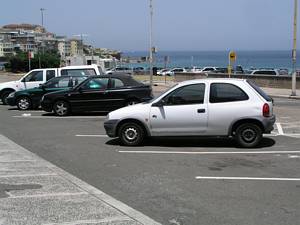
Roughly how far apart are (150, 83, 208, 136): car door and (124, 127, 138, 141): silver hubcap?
1.45ft

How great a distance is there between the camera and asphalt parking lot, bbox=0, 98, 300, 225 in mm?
6578

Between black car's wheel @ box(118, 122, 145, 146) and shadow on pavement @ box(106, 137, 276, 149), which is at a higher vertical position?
black car's wheel @ box(118, 122, 145, 146)

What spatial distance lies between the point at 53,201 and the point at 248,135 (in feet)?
18.7

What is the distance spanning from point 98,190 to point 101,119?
1062cm

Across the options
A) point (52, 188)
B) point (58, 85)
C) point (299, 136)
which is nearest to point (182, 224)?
point (52, 188)

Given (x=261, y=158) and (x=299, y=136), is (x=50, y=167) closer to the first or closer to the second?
(x=261, y=158)

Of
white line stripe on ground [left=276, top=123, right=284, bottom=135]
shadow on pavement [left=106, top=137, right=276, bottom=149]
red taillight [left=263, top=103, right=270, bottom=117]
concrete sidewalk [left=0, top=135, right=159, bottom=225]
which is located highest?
red taillight [left=263, top=103, right=270, bottom=117]

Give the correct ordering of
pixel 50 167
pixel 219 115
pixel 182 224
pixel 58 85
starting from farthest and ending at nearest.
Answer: pixel 58 85
pixel 219 115
pixel 50 167
pixel 182 224

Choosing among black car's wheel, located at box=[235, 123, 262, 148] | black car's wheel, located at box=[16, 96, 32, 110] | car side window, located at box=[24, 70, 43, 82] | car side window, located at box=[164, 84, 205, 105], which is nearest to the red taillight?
black car's wheel, located at box=[235, 123, 262, 148]

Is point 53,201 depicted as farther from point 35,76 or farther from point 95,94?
point 35,76

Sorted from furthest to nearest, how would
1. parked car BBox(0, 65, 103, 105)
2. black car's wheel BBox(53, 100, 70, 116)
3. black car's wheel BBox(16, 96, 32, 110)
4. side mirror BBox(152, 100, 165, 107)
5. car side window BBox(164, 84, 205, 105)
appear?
1. parked car BBox(0, 65, 103, 105)
2. black car's wheel BBox(16, 96, 32, 110)
3. black car's wheel BBox(53, 100, 70, 116)
4. side mirror BBox(152, 100, 165, 107)
5. car side window BBox(164, 84, 205, 105)

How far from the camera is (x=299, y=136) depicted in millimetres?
13336

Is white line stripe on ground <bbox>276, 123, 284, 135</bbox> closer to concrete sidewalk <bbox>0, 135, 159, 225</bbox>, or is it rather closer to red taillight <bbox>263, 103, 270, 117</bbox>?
red taillight <bbox>263, 103, 270, 117</bbox>

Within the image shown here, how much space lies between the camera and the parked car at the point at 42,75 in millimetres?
22869
